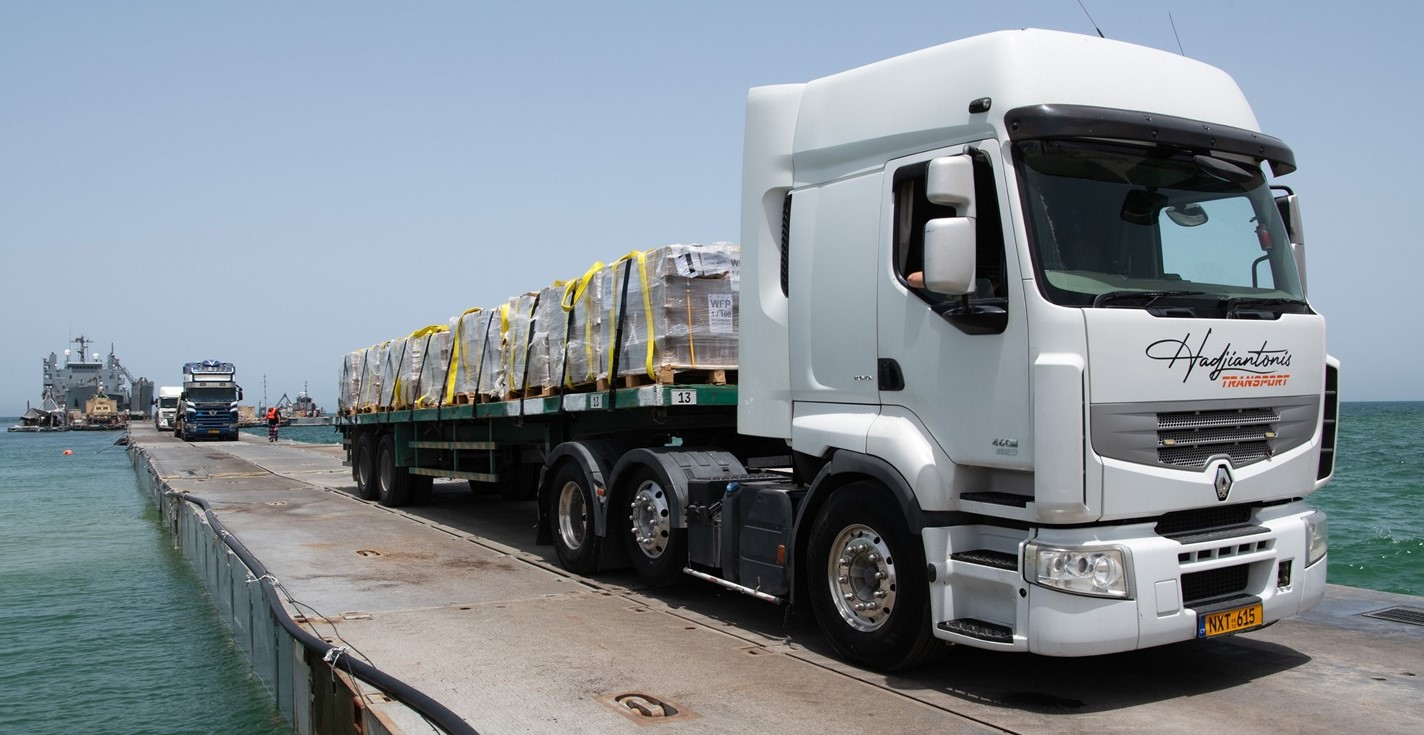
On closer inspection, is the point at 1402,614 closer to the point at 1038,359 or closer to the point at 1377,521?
the point at 1038,359

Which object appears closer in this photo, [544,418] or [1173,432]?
[1173,432]

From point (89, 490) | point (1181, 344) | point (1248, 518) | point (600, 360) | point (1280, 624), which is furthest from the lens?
point (89, 490)

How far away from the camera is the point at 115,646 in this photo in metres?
9.98

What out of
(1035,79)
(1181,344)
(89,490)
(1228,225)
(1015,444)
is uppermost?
(1035,79)

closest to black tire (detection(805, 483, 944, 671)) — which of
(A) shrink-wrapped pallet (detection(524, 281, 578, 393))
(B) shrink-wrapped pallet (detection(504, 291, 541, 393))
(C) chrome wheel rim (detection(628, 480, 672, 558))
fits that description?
(C) chrome wheel rim (detection(628, 480, 672, 558))

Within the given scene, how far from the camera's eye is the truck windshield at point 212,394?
55.3 m

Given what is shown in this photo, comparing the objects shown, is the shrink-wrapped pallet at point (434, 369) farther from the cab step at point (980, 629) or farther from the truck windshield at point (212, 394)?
the truck windshield at point (212, 394)

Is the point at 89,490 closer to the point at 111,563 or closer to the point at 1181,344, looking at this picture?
the point at 111,563

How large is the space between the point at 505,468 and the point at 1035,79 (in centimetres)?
891

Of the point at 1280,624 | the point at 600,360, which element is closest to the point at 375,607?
the point at 600,360

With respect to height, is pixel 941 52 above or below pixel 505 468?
above

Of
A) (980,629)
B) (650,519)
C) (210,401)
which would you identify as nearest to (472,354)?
(650,519)

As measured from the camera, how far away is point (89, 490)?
3312 cm

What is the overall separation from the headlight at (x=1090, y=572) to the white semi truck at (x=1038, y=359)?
1cm
